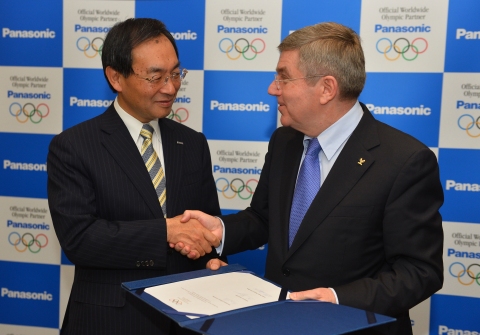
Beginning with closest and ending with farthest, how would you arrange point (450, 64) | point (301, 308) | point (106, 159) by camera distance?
point (301, 308) → point (106, 159) → point (450, 64)

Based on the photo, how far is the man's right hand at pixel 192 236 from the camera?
234 centimetres

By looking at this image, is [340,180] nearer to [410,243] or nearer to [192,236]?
[410,243]

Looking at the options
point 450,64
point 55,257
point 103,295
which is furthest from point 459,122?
point 55,257

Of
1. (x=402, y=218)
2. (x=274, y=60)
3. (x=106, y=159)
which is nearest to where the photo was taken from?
(x=402, y=218)

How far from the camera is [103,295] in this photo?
7.73 feet

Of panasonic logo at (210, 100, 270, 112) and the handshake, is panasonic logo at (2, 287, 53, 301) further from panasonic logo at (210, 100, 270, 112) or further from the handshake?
the handshake

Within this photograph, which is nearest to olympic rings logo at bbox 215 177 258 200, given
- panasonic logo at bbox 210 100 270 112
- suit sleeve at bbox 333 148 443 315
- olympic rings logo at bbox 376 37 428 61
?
panasonic logo at bbox 210 100 270 112

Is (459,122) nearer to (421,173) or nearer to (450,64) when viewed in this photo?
(450,64)

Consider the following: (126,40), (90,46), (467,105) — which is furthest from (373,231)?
(90,46)

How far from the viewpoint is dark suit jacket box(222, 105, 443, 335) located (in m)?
1.91

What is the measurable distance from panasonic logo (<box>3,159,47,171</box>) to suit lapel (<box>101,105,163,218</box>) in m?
1.59

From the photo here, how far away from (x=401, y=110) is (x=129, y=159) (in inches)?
72.2

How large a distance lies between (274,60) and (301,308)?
7.12 ft

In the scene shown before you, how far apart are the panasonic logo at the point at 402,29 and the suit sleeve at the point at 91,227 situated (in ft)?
6.44
